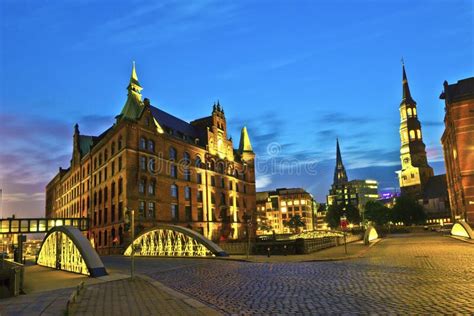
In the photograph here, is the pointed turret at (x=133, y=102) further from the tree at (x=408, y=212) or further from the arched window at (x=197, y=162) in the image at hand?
the tree at (x=408, y=212)

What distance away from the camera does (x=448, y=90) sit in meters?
88.6

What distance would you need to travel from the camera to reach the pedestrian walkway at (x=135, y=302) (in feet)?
34.4

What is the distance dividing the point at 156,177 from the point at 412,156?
133 metres

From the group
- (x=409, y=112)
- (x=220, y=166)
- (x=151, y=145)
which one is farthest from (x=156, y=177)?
(x=409, y=112)

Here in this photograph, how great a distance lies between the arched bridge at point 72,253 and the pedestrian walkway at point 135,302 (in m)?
4.87

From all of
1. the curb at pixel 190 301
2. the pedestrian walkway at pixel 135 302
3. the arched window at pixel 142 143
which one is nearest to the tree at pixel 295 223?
the arched window at pixel 142 143

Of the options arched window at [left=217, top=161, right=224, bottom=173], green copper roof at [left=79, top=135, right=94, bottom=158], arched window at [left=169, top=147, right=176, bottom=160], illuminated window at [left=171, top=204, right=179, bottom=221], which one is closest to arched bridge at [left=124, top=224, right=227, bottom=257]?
illuminated window at [left=171, top=204, right=179, bottom=221]

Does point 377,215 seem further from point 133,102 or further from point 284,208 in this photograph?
point 133,102

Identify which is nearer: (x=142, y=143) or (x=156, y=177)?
(x=142, y=143)

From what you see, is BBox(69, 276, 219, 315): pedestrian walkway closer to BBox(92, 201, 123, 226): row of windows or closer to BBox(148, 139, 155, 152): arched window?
BBox(92, 201, 123, 226): row of windows

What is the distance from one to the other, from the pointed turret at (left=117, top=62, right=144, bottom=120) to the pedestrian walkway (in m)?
53.7

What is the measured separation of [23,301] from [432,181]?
169422mm

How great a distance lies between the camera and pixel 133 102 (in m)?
70.6

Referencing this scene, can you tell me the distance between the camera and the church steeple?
160875 mm
